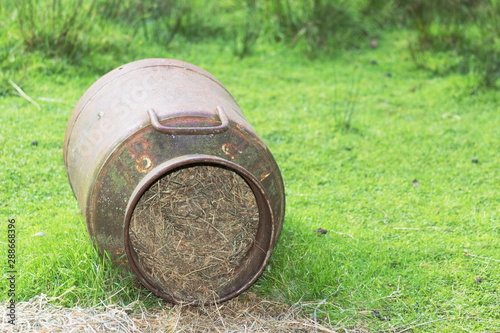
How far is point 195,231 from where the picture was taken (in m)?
3.86

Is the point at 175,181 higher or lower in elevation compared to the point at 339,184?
higher

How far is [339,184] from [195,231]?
1814 millimetres

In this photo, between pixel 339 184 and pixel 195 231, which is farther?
pixel 339 184

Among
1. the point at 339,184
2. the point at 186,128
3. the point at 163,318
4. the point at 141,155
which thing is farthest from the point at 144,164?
the point at 339,184

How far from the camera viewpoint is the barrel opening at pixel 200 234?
3.65m

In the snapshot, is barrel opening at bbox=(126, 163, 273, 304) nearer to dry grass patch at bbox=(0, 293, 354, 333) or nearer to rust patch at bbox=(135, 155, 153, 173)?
dry grass patch at bbox=(0, 293, 354, 333)

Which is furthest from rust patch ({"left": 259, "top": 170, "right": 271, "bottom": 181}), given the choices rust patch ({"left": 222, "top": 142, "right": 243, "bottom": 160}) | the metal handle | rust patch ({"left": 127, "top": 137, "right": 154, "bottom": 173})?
rust patch ({"left": 127, "top": 137, "right": 154, "bottom": 173})

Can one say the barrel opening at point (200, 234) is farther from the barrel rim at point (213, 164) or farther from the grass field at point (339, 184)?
the grass field at point (339, 184)

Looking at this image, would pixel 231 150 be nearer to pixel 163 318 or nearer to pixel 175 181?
pixel 175 181

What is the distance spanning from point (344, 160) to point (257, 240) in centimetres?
220

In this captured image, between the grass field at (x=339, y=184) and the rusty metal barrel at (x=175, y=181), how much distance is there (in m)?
0.25

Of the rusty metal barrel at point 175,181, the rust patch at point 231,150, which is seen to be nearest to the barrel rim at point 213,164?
the rusty metal barrel at point 175,181

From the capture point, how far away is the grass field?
12.3 ft

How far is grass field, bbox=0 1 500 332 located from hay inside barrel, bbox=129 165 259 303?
0.21m
